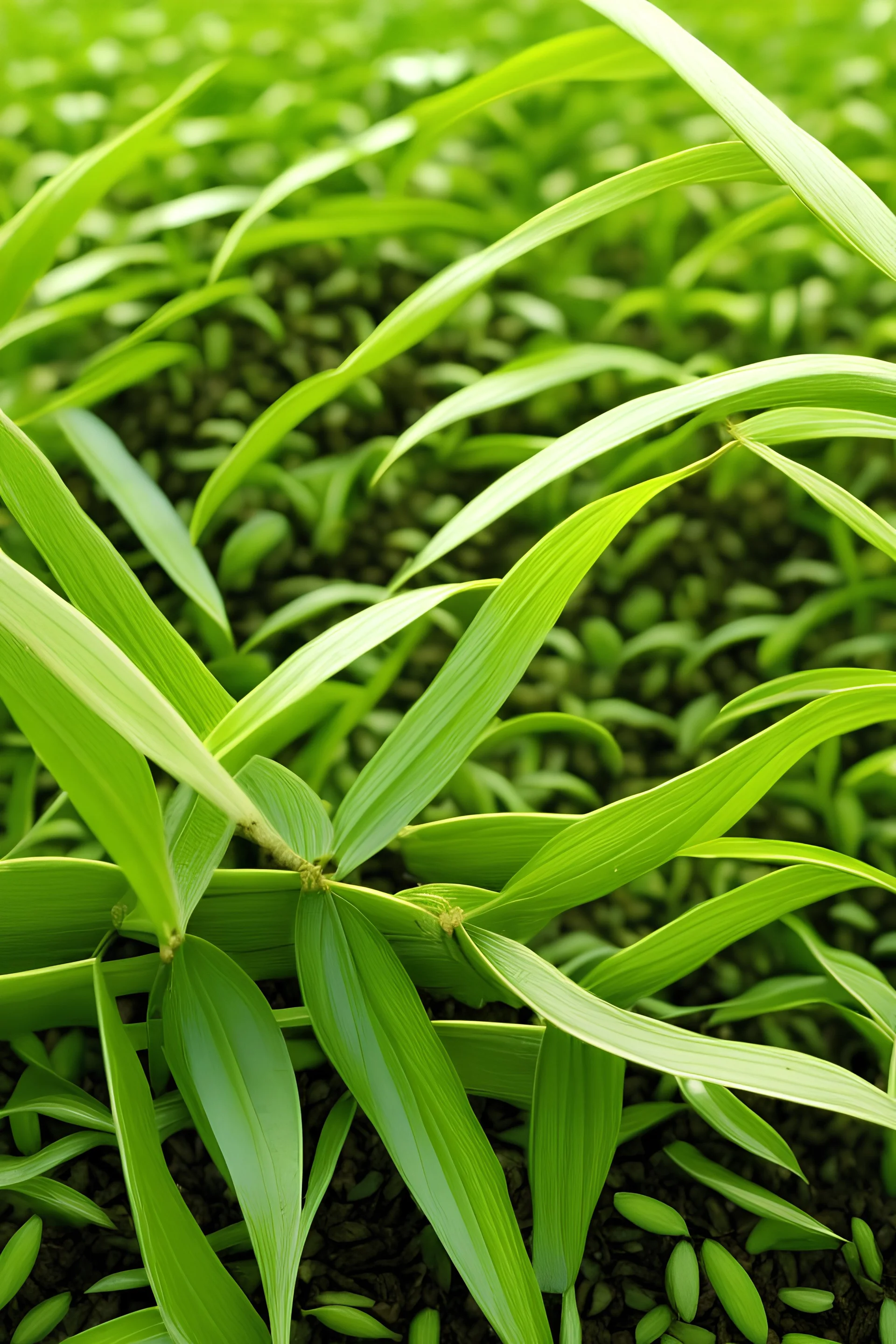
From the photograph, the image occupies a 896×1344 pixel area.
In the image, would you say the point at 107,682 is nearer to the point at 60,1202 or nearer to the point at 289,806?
the point at 289,806

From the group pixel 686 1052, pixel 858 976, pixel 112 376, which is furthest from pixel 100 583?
pixel 858 976

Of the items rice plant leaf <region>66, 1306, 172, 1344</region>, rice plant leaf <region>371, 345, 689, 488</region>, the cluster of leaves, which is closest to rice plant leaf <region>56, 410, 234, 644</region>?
the cluster of leaves

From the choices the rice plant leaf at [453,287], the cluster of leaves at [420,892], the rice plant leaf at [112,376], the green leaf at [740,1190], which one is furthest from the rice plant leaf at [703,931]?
the rice plant leaf at [112,376]

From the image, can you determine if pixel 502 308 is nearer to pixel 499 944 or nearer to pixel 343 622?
pixel 343 622

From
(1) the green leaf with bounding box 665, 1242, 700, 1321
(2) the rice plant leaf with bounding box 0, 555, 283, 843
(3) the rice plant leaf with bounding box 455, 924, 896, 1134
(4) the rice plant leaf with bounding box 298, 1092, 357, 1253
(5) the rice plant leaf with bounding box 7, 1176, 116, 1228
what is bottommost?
(5) the rice plant leaf with bounding box 7, 1176, 116, 1228

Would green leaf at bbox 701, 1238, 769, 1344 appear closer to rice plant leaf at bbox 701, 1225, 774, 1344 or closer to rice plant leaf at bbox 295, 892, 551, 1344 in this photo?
rice plant leaf at bbox 701, 1225, 774, 1344

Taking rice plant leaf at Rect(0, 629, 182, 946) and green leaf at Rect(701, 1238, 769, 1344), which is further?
green leaf at Rect(701, 1238, 769, 1344)
